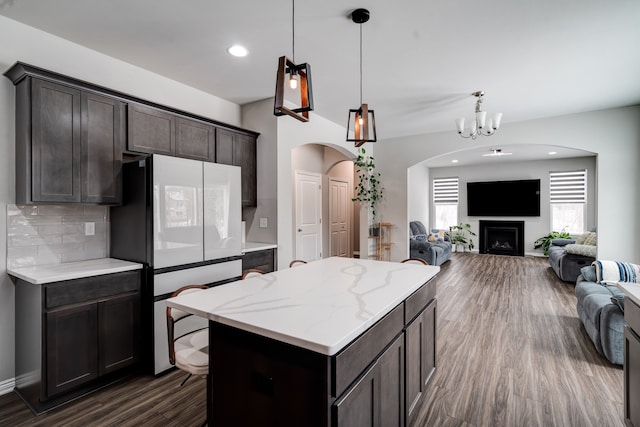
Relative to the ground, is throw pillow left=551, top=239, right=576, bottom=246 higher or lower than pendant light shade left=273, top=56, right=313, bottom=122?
lower

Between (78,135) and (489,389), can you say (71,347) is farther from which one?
(489,389)

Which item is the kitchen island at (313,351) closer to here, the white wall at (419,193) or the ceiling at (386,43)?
the ceiling at (386,43)

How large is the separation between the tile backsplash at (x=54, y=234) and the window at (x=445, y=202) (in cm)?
931

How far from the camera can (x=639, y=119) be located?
4145 millimetres

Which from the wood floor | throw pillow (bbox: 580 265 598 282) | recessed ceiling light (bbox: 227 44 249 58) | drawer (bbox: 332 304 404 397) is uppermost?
recessed ceiling light (bbox: 227 44 249 58)

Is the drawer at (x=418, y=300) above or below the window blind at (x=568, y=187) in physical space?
below

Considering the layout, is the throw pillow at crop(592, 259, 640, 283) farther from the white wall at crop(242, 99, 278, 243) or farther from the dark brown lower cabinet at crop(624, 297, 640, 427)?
the white wall at crop(242, 99, 278, 243)

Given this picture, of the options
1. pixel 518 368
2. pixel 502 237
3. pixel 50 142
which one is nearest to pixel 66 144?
pixel 50 142

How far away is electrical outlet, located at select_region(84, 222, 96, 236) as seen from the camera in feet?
9.11

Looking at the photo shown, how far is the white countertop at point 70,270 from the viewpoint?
A: 83.3 inches

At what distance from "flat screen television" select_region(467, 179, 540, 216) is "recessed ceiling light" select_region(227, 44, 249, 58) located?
27.9ft

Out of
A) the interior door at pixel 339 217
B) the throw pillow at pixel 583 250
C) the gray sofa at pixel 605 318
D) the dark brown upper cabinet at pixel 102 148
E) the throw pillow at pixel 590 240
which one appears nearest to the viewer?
the dark brown upper cabinet at pixel 102 148

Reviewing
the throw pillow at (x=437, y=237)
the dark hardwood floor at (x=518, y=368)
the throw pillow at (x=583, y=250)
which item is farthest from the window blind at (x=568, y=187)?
the dark hardwood floor at (x=518, y=368)

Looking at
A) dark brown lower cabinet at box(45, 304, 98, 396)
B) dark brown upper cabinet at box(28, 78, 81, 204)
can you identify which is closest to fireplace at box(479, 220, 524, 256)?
dark brown lower cabinet at box(45, 304, 98, 396)
